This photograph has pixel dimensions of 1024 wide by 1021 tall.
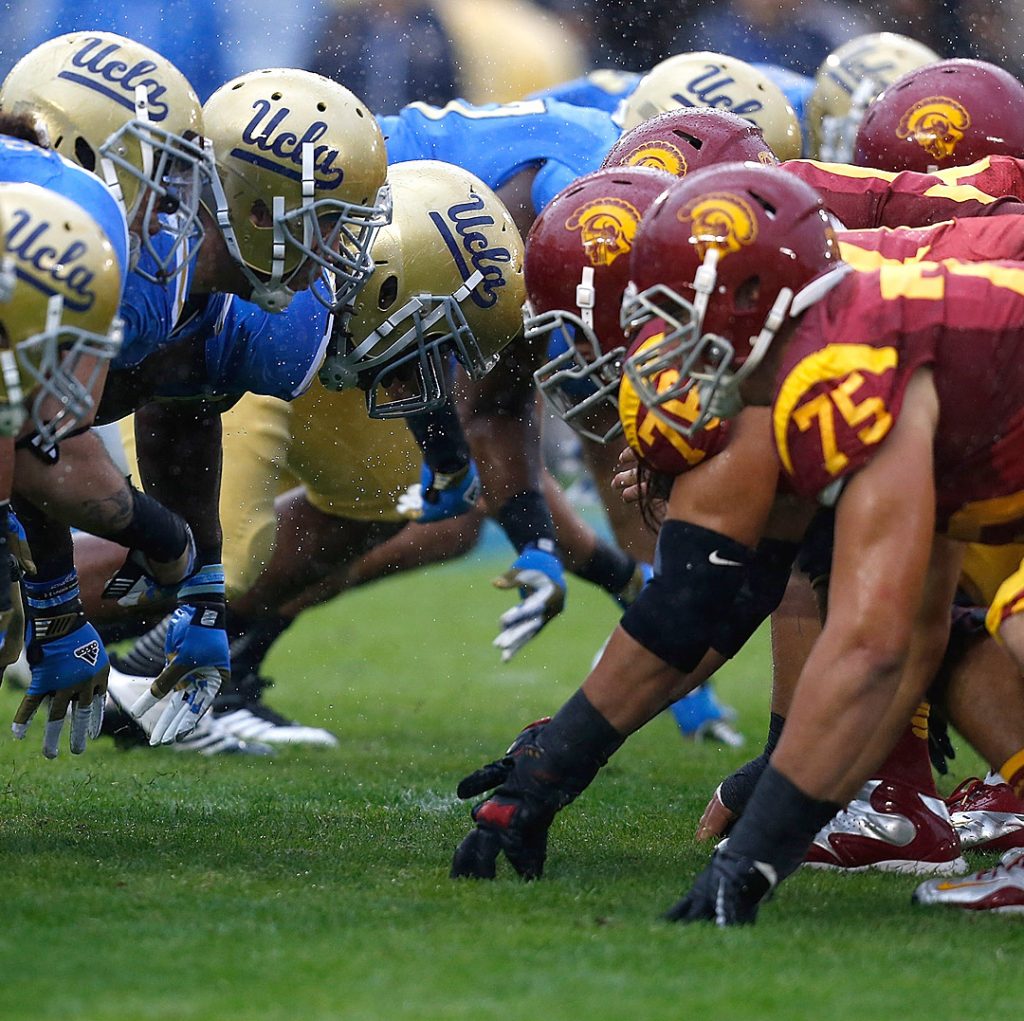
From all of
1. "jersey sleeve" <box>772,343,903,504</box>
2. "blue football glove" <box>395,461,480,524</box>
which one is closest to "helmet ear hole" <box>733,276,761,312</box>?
"jersey sleeve" <box>772,343,903,504</box>

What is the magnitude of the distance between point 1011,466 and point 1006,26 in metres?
8.05

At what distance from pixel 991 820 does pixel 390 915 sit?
5.61 feet

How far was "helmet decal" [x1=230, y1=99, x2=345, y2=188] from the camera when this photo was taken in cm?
382

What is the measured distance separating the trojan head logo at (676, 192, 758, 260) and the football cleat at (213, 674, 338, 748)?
286cm

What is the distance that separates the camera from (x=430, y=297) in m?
4.23

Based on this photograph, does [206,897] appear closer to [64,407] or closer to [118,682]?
[64,407]

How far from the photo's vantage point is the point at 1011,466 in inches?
120

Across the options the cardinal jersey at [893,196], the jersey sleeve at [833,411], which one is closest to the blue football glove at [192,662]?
the cardinal jersey at [893,196]

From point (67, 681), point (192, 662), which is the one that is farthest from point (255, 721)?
point (67, 681)

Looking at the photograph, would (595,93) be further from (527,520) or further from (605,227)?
(605,227)

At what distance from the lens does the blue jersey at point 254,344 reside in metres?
4.06

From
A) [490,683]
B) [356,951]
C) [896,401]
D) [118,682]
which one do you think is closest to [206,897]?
[356,951]

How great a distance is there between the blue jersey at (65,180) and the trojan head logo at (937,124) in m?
2.38

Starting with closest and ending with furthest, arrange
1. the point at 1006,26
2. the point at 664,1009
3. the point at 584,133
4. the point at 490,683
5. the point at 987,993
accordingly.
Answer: the point at 664,1009, the point at 987,993, the point at 584,133, the point at 490,683, the point at 1006,26
